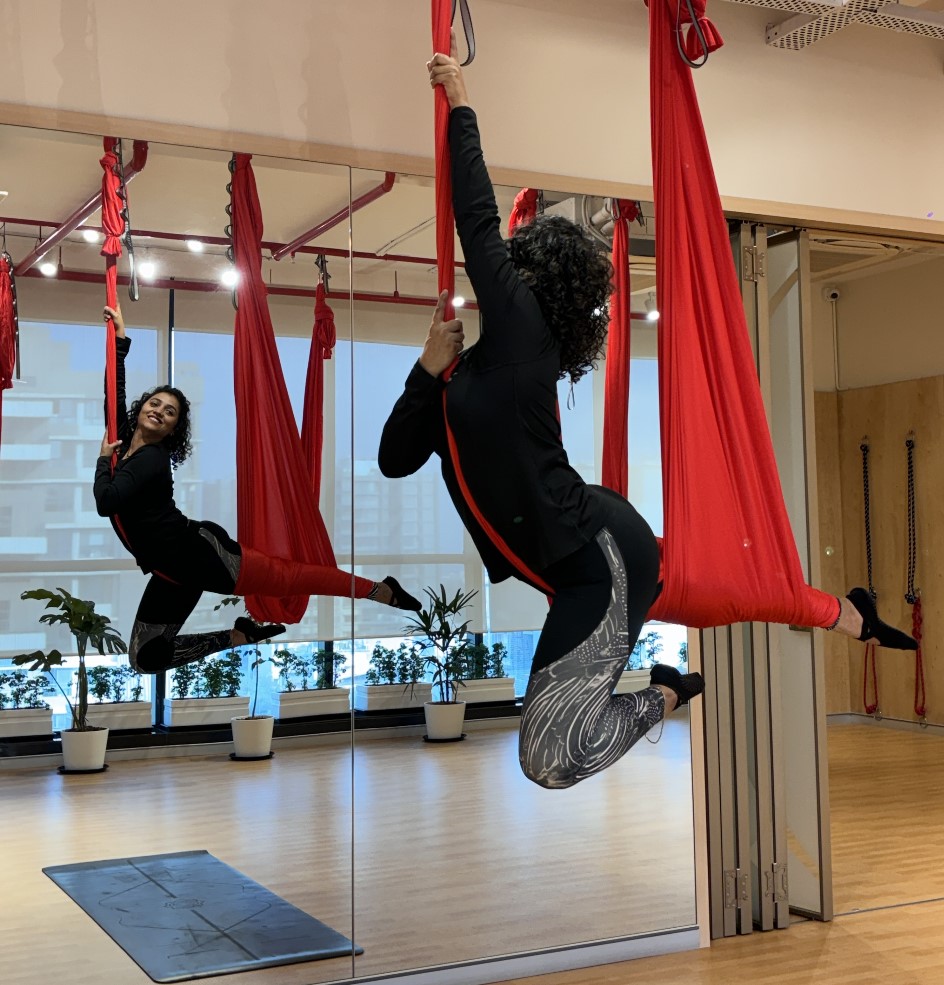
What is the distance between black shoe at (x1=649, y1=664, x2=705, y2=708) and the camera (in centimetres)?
247

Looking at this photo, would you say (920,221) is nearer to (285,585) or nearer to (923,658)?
(285,585)

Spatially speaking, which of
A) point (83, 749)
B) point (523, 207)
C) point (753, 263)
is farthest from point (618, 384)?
point (83, 749)

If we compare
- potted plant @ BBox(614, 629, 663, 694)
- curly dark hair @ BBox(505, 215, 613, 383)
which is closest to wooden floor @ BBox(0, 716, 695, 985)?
potted plant @ BBox(614, 629, 663, 694)

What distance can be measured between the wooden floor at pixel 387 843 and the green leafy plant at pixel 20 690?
0.17 metres

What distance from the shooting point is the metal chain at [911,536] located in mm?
7359

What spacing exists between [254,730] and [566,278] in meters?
1.52

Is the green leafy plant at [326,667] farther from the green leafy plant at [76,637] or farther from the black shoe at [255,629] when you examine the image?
the green leafy plant at [76,637]

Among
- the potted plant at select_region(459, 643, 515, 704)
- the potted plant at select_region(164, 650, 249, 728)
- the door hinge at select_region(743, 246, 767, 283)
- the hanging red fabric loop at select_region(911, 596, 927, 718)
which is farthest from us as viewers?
the hanging red fabric loop at select_region(911, 596, 927, 718)

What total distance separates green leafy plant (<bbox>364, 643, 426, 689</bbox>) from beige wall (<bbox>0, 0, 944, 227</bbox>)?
1396 mm

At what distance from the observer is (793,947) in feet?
12.1

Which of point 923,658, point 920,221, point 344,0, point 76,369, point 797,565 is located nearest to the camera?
point 797,565

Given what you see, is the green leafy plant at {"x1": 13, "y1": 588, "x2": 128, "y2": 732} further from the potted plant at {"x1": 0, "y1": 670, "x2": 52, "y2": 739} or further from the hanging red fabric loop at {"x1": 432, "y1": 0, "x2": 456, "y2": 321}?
the hanging red fabric loop at {"x1": 432, "y1": 0, "x2": 456, "y2": 321}

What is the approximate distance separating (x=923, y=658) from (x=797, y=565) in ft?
17.3

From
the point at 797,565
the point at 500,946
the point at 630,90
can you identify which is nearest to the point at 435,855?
the point at 500,946
